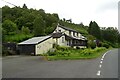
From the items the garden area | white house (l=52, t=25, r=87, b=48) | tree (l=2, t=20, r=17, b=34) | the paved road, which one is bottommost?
the paved road

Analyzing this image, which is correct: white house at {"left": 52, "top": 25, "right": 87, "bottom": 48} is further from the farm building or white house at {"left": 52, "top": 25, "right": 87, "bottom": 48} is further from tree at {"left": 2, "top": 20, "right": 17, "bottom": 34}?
tree at {"left": 2, "top": 20, "right": 17, "bottom": 34}

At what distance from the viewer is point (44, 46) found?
146 ft

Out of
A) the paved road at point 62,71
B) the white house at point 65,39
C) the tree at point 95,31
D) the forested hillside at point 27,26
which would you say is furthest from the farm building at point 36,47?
the tree at point 95,31

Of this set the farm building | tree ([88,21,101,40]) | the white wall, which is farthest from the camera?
tree ([88,21,101,40])

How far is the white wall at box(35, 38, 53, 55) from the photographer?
141 feet

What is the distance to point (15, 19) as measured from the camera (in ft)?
276

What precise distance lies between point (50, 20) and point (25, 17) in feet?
39.0

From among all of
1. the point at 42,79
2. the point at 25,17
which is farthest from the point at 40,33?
the point at 42,79

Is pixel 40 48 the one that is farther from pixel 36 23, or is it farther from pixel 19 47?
pixel 36 23

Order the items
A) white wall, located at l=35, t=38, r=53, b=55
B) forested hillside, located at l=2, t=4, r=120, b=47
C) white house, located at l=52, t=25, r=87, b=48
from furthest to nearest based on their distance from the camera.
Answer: forested hillside, located at l=2, t=4, r=120, b=47 < white house, located at l=52, t=25, r=87, b=48 < white wall, located at l=35, t=38, r=53, b=55

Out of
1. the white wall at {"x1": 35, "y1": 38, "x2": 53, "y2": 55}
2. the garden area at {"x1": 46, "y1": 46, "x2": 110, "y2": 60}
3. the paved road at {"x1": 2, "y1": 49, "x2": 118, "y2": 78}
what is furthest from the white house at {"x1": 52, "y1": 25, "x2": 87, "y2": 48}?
the paved road at {"x1": 2, "y1": 49, "x2": 118, "y2": 78}

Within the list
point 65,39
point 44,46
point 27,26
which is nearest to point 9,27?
point 27,26

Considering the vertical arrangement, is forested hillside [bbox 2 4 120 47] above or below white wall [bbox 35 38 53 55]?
above

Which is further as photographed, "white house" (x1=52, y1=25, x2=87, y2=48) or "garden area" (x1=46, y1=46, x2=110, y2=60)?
"white house" (x1=52, y1=25, x2=87, y2=48)
